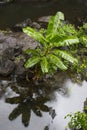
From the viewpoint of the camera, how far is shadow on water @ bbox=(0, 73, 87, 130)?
9.54 meters

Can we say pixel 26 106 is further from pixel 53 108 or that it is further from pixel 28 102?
pixel 53 108

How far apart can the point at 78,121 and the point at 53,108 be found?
134 cm

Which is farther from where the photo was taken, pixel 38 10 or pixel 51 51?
pixel 38 10

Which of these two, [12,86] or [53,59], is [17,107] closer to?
[12,86]

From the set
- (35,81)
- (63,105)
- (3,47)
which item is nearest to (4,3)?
(3,47)

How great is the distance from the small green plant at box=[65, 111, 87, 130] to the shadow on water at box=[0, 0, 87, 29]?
332 inches

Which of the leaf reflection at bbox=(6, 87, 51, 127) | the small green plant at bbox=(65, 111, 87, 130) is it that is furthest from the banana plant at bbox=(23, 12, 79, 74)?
the small green plant at bbox=(65, 111, 87, 130)

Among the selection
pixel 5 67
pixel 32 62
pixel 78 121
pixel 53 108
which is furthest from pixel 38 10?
pixel 78 121

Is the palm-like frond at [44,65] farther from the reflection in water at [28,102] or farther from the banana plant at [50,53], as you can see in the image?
the reflection in water at [28,102]

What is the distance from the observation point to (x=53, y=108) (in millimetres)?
10289

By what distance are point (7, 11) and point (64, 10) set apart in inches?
171

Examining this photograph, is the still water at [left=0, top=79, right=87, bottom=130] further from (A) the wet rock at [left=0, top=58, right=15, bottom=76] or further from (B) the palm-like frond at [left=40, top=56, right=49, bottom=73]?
(B) the palm-like frond at [left=40, top=56, right=49, bottom=73]

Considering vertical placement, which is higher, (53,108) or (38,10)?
(38,10)

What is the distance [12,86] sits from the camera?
11.1 meters
